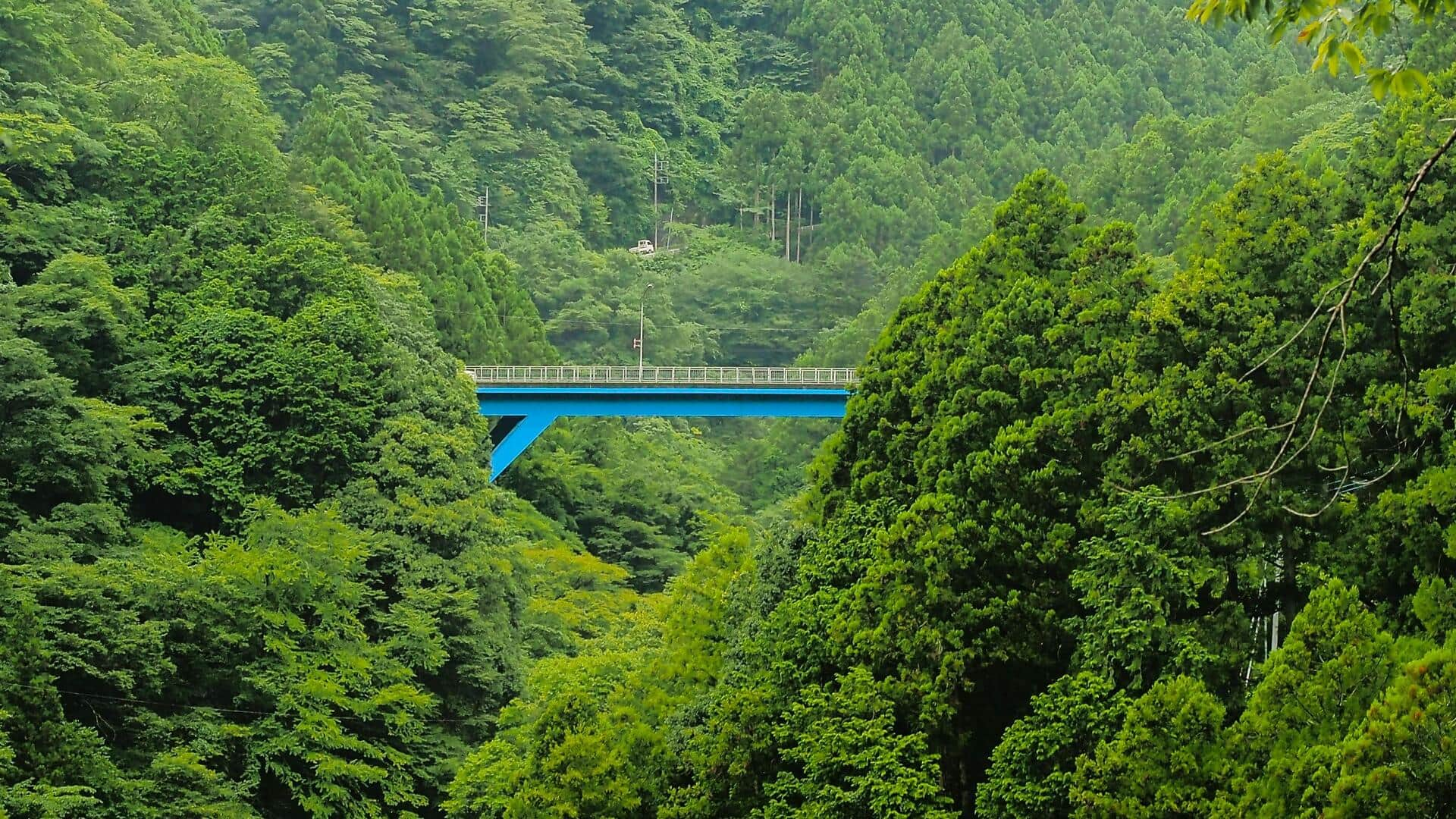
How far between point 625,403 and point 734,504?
8064 mm

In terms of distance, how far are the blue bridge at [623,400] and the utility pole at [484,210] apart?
25507 mm

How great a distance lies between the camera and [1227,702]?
16.0 m

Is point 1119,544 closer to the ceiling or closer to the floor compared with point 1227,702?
closer to the ceiling

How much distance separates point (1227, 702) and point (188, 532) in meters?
19.0

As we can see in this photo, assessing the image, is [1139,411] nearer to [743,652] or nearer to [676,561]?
[743,652]

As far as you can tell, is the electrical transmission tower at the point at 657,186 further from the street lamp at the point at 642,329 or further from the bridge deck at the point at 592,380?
the bridge deck at the point at 592,380

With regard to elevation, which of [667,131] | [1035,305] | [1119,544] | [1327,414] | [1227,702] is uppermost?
[667,131]

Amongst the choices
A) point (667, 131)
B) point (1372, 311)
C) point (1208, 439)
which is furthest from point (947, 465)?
point (667, 131)

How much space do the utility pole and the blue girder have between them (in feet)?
86.5

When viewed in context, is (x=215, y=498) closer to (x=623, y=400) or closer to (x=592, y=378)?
(x=623, y=400)

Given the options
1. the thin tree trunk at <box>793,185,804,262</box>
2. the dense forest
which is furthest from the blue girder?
the thin tree trunk at <box>793,185,804,262</box>

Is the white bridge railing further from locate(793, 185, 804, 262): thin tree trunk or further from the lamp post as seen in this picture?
locate(793, 185, 804, 262): thin tree trunk

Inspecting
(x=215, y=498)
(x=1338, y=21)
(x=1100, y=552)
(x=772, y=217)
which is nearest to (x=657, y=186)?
(x=772, y=217)

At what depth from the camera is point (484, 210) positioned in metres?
67.5
